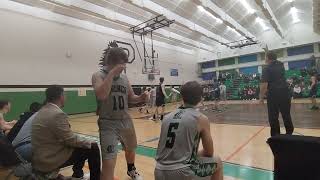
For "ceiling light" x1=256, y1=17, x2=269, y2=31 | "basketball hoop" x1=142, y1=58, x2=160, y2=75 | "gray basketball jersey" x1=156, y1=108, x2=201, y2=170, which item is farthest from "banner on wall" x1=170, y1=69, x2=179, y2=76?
"gray basketball jersey" x1=156, y1=108, x2=201, y2=170

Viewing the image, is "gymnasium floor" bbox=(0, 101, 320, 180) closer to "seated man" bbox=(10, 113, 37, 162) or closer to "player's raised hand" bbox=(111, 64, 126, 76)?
"seated man" bbox=(10, 113, 37, 162)

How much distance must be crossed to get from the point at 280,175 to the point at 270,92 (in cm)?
260

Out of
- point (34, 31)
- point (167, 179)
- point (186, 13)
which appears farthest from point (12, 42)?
point (167, 179)

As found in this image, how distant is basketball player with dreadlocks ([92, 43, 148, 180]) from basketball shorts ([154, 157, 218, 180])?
31.7 inches

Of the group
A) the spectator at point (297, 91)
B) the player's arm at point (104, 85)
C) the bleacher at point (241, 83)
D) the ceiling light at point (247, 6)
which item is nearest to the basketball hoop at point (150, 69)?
the ceiling light at point (247, 6)

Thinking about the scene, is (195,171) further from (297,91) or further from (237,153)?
(297,91)

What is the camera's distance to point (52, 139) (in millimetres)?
2617

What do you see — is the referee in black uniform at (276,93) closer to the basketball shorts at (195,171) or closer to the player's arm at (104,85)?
the basketball shorts at (195,171)

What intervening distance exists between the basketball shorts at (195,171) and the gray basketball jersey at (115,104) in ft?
3.06

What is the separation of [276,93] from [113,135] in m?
3.07

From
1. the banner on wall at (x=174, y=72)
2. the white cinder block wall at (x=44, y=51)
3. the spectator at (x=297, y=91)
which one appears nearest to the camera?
the white cinder block wall at (x=44, y=51)

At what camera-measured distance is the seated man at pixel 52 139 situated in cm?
257

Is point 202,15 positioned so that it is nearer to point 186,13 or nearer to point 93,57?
point 186,13

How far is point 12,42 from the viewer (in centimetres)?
1130
